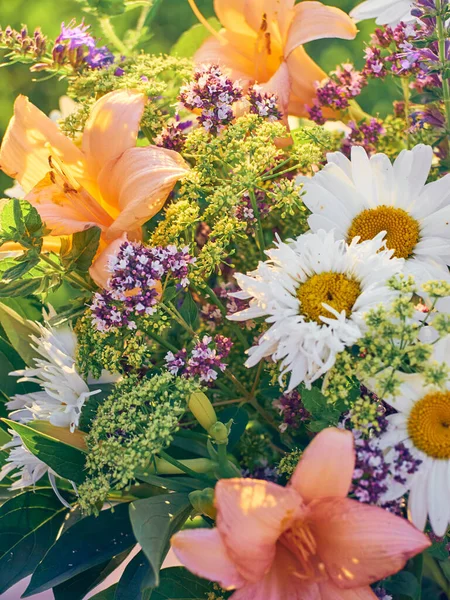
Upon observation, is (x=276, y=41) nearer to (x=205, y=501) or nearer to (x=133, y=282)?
(x=133, y=282)

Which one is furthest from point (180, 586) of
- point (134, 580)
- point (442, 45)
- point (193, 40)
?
point (193, 40)

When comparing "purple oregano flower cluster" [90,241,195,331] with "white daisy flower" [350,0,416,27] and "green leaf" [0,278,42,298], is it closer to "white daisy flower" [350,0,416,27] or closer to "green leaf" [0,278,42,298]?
"green leaf" [0,278,42,298]

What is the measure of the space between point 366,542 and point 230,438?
19 cm

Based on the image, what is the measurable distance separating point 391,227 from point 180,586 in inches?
13.3

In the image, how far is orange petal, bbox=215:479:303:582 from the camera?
0.44 metres

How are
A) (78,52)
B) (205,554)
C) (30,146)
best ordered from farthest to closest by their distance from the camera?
(78,52), (30,146), (205,554)

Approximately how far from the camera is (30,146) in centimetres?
64

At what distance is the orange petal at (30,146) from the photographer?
64 cm

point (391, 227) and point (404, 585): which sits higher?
point (391, 227)

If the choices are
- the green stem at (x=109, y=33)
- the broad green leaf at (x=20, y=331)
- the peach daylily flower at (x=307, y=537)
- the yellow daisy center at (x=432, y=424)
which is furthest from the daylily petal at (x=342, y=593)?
the green stem at (x=109, y=33)

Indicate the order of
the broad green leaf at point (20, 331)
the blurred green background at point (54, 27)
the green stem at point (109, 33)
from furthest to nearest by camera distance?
the blurred green background at point (54, 27)
the green stem at point (109, 33)
the broad green leaf at point (20, 331)

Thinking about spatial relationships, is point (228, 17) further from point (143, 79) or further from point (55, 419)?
point (55, 419)

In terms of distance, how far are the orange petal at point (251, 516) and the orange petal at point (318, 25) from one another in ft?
1.48

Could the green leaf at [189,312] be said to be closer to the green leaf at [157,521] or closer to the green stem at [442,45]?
the green leaf at [157,521]
